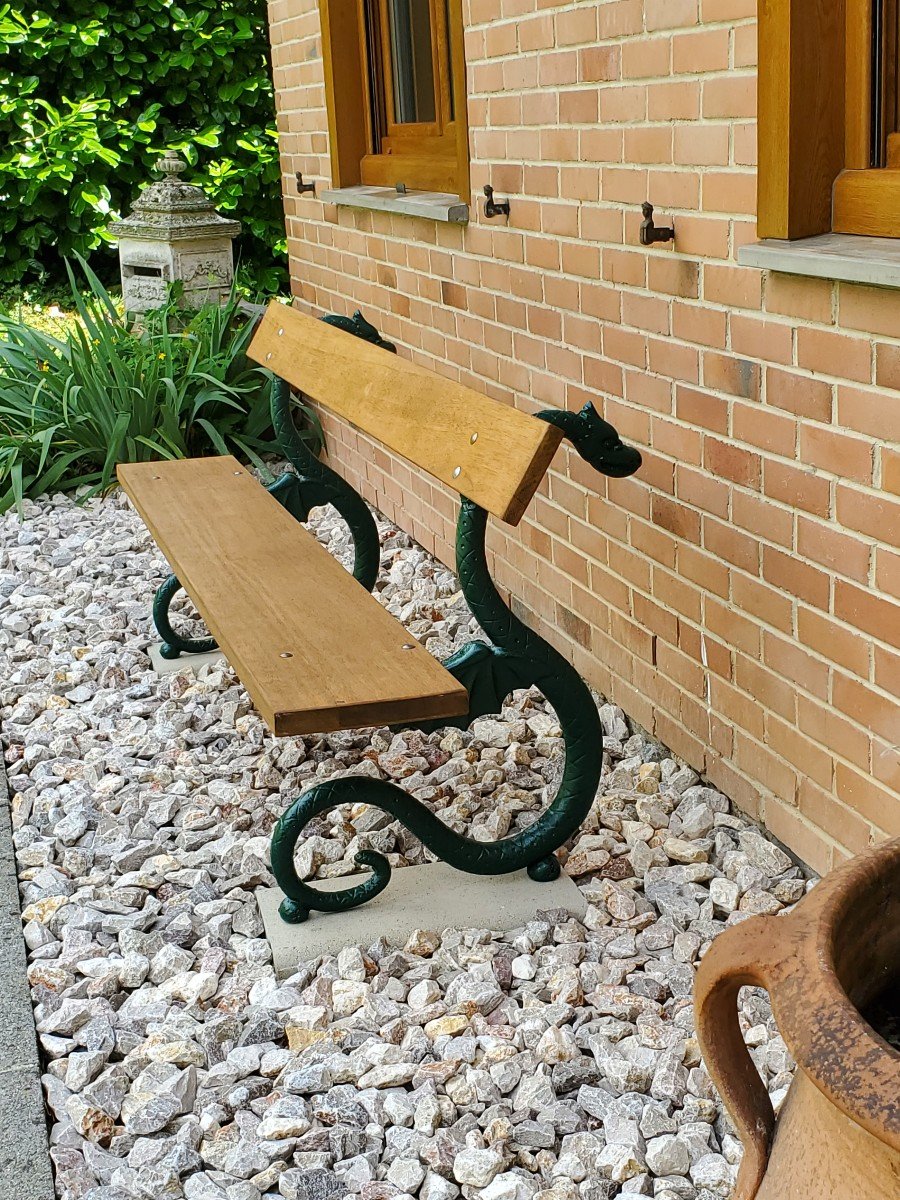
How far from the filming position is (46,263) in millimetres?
10445

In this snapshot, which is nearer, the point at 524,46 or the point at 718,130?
the point at 718,130

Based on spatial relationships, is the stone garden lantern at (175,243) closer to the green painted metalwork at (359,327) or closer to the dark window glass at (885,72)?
the green painted metalwork at (359,327)

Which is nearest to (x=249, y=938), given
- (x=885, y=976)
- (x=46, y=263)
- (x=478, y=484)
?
(x=478, y=484)

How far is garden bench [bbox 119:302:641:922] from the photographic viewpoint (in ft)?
8.00

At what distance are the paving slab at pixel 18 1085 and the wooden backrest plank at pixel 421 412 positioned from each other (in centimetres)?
120

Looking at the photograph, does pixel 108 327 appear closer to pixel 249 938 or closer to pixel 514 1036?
pixel 249 938

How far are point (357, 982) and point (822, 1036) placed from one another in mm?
1545

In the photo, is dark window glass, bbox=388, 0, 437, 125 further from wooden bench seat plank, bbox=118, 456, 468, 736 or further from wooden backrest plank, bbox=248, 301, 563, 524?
wooden bench seat plank, bbox=118, 456, 468, 736

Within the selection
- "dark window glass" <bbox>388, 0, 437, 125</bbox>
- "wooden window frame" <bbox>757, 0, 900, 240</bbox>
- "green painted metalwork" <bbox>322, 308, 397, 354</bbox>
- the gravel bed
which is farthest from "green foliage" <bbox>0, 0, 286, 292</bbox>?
"wooden window frame" <bbox>757, 0, 900, 240</bbox>

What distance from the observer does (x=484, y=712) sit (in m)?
2.64

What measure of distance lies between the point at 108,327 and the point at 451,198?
8.94 ft

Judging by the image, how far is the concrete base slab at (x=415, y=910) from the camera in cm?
263

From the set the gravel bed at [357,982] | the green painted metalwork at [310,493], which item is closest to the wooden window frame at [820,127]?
the gravel bed at [357,982]

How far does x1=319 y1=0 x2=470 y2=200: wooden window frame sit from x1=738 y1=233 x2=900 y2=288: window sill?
229 centimetres
